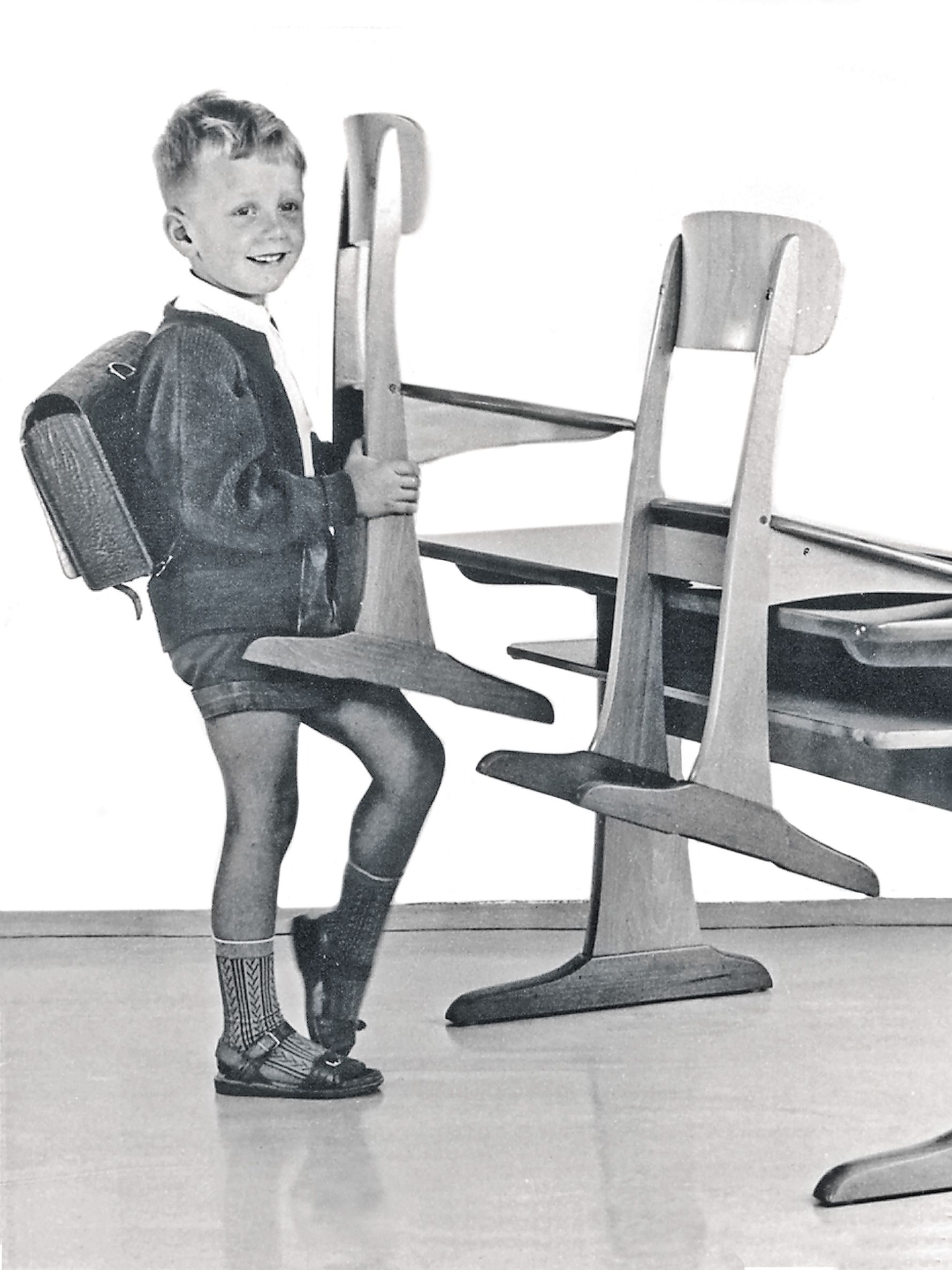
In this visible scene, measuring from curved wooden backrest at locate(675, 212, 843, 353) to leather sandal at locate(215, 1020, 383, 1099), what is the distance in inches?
48.2

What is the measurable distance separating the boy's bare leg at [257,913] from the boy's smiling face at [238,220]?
650 mm

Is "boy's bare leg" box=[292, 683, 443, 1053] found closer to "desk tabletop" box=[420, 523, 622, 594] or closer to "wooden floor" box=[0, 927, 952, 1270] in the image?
"wooden floor" box=[0, 927, 952, 1270]

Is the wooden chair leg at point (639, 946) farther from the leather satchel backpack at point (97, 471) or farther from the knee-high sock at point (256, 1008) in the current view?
the leather satchel backpack at point (97, 471)

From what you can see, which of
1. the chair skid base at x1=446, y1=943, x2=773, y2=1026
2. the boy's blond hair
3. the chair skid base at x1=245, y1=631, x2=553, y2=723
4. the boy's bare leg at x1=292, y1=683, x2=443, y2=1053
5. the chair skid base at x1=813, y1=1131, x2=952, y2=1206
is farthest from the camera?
the chair skid base at x1=446, y1=943, x2=773, y2=1026

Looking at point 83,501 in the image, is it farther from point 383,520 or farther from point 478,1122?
point 478,1122

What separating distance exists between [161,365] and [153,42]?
0.74m

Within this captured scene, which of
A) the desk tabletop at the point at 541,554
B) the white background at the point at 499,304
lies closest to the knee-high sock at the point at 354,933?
the desk tabletop at the point at 541,554

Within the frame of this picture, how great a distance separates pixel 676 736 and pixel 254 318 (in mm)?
876

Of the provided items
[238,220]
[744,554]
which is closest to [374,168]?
[238,220]

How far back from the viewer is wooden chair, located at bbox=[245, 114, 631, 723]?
2830 mm

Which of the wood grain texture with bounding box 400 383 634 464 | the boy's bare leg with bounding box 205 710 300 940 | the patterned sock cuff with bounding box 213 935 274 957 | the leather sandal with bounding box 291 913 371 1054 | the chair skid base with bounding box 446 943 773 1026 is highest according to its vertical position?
the wood grain texture with bounding box 400 383 634 464

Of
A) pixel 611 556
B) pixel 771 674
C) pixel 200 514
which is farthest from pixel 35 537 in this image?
pixel 771 674

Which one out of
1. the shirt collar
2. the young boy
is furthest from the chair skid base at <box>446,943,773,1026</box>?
the shirt collar

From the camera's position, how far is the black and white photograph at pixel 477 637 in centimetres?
254
